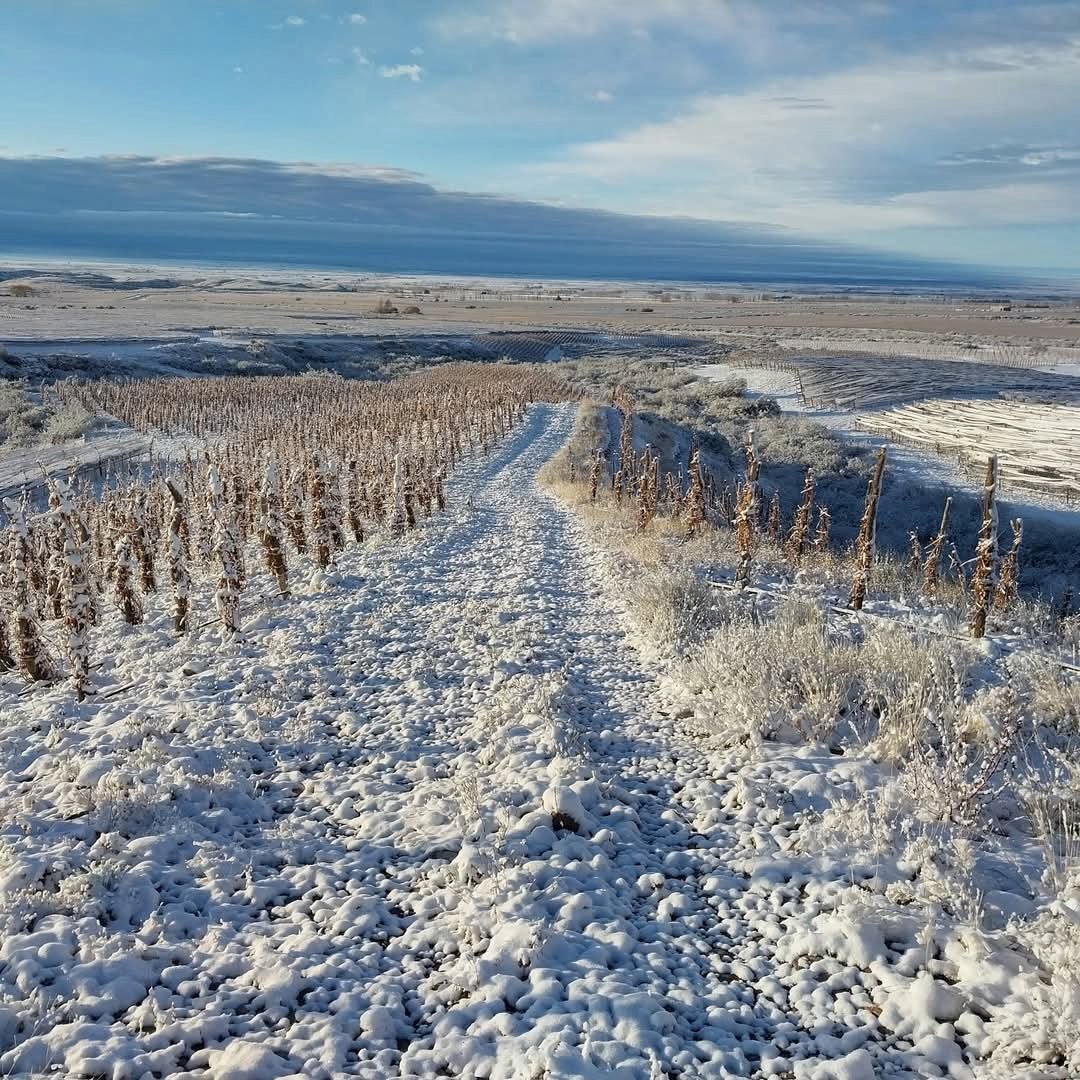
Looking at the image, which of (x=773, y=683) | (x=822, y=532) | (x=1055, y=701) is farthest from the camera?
(x=822, y=532)

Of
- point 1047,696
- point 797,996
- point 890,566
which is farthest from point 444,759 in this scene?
point 890,566

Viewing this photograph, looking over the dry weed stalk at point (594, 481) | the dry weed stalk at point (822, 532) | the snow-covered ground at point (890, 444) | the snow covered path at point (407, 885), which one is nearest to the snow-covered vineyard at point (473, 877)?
the snow covered path at point (407, 885)

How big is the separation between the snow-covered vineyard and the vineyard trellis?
0.92 feet

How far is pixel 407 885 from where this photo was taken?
5.86 metres

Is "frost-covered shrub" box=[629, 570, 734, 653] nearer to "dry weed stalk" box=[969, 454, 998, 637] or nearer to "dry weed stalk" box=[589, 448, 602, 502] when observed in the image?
"dry weed stalk" box=[969, 454, 998, 637]

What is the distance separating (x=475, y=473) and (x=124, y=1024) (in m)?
23.3

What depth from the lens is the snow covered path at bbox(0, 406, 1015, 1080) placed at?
4.47 metres

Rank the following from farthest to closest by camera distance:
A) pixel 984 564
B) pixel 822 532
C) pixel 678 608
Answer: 1. pixel 822 532
2. pixel 678 608
3. pixel 984 564

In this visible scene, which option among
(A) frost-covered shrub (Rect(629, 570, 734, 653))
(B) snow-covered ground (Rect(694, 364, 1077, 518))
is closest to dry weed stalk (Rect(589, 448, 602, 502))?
(A) frost-covered shrub (Rect(629, 570, 734, 653))

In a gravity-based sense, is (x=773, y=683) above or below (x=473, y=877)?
above

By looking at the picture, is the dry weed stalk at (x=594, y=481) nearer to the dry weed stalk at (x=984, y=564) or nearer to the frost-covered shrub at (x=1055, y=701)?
the dry weed stalk at (x=984, y=564)

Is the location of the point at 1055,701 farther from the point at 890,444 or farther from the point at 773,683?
the point at 890,444

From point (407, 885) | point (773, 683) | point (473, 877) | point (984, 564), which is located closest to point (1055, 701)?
point (773, 683)

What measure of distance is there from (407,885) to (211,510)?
9028mm
